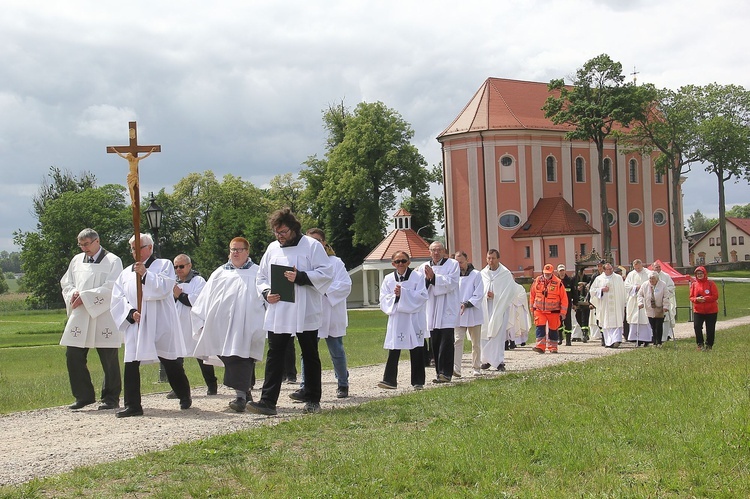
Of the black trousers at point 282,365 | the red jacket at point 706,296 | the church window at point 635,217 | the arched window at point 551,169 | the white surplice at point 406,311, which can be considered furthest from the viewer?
the church window at point 635,217

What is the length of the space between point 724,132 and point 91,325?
66996 millimetres

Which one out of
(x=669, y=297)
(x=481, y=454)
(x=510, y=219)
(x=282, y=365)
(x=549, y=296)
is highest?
(x=510, y=219)

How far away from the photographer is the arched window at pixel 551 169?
69562 mm

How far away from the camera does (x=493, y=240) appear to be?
66.4m

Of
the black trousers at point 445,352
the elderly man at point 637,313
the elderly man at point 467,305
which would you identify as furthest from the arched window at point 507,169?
the black trousers at point 445,352

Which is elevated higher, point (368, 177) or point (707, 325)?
point (368, 177)

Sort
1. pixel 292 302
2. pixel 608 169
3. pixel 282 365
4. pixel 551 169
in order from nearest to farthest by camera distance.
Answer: pixel 292 302 < pixel 282 365 < pixel 551 169 < pixel 608 169

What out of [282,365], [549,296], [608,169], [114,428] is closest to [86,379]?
[114,428]

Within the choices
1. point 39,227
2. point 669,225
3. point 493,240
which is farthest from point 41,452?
point 39,227

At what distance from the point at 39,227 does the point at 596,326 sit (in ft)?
257

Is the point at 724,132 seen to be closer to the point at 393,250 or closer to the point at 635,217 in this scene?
the point at 635,217

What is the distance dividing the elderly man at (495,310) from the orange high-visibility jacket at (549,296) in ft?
9.47

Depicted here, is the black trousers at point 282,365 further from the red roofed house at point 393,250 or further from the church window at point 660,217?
the church window at point 660,217

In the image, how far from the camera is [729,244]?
120125 millimetres
